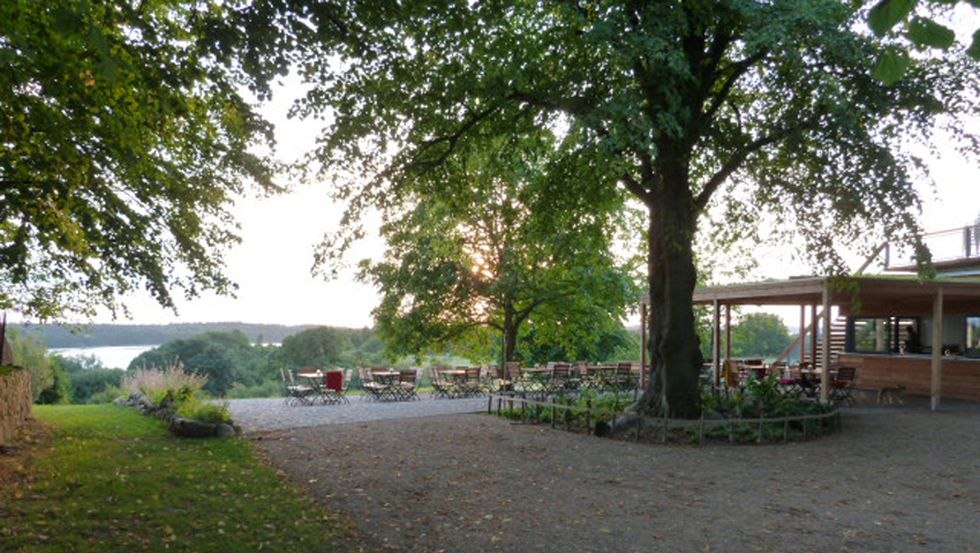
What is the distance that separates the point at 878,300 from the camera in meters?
21.5

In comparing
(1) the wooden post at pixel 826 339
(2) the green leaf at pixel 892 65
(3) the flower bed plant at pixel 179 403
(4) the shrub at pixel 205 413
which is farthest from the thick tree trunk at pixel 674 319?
(2) the green leaf at pixel 892 65

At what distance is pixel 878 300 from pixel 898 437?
987 centimetres

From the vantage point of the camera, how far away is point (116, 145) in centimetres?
1052

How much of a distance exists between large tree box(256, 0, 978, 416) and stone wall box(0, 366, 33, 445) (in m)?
5.94

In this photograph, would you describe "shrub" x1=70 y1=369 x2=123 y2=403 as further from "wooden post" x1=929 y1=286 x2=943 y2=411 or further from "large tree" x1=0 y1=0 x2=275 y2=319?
"wooden post" x1=929 y1=286 x2=943 y2=411

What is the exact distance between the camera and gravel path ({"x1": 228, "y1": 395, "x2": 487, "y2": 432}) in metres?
15.3

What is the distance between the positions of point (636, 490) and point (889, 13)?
6.87m

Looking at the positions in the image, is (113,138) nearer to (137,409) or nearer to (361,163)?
(361,163)

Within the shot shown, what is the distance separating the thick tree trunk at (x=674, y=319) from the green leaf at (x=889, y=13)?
1116cm

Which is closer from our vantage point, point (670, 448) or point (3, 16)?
point (3, 16)

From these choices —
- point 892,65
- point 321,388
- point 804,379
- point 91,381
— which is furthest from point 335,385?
point 91,381

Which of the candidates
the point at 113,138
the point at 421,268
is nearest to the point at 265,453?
the point at 113,138

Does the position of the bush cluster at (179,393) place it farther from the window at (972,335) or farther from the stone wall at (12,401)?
the window at (972,335)

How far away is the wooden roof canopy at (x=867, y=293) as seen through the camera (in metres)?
15.6
